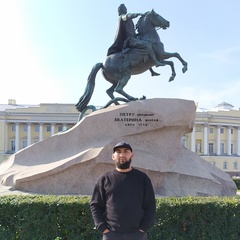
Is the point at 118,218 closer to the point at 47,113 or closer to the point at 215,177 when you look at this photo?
the point at 215,177

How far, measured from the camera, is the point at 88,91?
10.6 m

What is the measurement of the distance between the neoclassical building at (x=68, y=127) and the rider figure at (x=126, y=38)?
48.9m

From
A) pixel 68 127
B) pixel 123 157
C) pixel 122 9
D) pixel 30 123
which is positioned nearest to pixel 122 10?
pixel 122 9

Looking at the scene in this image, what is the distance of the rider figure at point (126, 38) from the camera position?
9844mm

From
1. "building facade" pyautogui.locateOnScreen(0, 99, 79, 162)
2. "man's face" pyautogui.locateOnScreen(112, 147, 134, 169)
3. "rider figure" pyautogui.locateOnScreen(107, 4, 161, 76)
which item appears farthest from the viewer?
"building facade" pyautogui.locateOnScreen(0, 99, 79, 162)

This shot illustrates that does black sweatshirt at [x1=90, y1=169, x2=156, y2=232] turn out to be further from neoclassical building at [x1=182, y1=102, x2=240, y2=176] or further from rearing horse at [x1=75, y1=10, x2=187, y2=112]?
neoclassical building at [x1=182, y1=102, x2=240, y2=176]

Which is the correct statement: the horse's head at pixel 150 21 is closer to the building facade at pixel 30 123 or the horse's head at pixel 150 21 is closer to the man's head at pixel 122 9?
the man's head at pixel 122 9

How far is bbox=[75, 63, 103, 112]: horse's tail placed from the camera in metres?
10.5

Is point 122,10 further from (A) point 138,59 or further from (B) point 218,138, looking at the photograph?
(B) point 218,138

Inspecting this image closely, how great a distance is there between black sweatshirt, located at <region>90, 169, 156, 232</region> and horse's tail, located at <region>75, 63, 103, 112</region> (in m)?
7.12

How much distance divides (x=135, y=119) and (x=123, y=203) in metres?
5.64

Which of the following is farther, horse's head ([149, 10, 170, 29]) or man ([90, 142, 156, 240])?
horse's head ([149, 10, 170, 29])

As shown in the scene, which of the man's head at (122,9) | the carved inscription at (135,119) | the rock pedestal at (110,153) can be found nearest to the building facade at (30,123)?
the man's head at (122,9)

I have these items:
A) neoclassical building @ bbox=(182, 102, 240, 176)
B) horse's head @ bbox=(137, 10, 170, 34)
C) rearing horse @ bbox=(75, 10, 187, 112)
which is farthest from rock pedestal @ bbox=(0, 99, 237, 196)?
neoclassical building @ bbox=(182, 102, 240, 176)
